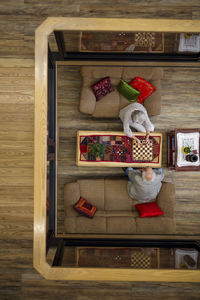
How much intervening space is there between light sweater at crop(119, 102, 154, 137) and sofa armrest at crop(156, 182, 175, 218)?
835 millimetres

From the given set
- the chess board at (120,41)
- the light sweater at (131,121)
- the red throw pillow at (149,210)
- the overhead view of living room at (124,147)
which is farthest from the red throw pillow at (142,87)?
the red throw pillow at (149,210)

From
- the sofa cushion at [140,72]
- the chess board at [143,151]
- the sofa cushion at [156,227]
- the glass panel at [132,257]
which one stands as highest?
the sofa cushion at [140,72]

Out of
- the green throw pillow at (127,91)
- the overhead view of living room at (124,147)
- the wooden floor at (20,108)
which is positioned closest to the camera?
the overhead view of living room at (124,147)

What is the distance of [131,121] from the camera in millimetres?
2652

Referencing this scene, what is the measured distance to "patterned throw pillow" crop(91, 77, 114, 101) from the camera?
8.86ft

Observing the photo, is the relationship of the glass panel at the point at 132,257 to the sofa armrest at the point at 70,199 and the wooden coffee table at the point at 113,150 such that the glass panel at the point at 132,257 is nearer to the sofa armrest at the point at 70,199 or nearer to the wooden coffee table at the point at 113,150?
the sofa armrest at the point at 70,199

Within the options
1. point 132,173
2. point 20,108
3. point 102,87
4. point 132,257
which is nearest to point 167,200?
point 132,173

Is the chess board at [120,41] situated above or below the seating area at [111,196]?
above

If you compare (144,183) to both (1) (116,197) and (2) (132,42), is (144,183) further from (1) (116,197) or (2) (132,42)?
(2) (132,42)

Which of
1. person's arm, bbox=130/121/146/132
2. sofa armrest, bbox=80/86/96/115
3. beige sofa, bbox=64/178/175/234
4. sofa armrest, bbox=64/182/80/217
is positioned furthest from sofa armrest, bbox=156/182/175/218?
sofa armrest, bbox=80/86/96/115

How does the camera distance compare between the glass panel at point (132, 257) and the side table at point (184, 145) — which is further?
the side table at point (184, 145)

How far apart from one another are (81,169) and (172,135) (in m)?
1.46

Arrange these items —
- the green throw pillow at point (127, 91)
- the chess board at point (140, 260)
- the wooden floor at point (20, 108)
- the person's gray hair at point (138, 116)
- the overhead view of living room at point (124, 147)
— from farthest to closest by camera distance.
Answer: the wooden floor at point (20, 108)
the green throw pillow at point (127, 91)
the person's gray hair at point (138, 116)
the overhead view of living room at point (124, 147)
the chess board at point (140, 260)

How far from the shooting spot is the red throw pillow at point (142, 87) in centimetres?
272
